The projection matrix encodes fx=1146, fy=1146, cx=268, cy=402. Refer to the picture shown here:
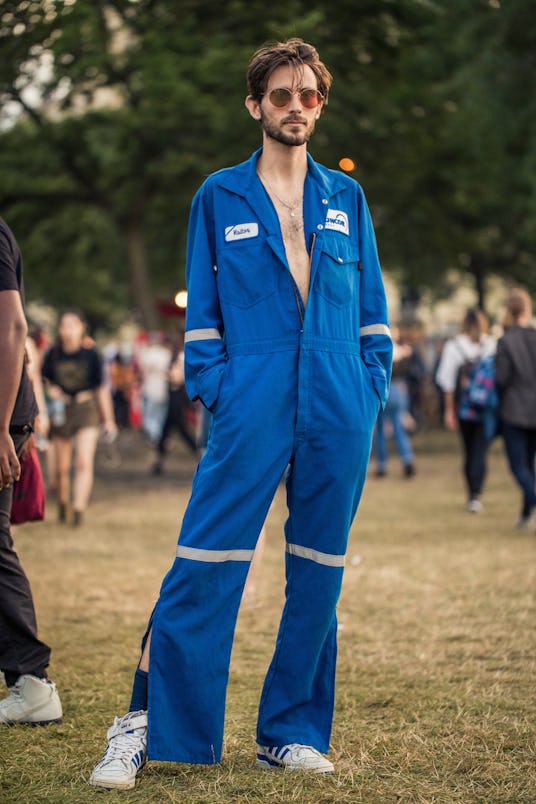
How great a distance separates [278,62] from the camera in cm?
387

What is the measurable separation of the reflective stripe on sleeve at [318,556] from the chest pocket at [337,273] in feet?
2.71

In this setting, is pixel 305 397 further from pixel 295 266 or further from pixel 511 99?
pixel 511 99

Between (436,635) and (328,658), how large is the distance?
244cm

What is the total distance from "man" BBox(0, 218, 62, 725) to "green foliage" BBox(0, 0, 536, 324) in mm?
9261

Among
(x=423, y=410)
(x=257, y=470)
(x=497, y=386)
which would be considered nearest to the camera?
(x=257, y=470)

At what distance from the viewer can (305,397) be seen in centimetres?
371

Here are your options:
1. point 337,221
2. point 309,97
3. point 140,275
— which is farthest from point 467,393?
point 140,275

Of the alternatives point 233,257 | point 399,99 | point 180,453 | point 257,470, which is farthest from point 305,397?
point 399,99

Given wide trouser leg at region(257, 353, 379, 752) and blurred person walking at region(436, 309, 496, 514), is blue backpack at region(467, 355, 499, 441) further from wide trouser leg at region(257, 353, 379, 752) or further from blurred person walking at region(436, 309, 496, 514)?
wide trouser leg at region(257, 353, 379, 752)

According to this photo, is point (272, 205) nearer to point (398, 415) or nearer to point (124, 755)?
point (124, 755)

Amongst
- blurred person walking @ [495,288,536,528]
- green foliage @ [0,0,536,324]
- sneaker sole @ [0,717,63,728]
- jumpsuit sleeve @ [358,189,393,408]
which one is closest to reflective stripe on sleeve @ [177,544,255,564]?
jumpsuit sleeve @ [358,189,393,408]

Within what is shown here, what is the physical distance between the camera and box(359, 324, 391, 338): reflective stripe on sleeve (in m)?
3.95

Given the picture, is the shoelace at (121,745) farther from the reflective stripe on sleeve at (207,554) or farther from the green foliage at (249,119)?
the green foliage at (249,119)

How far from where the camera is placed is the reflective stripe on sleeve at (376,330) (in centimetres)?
395
